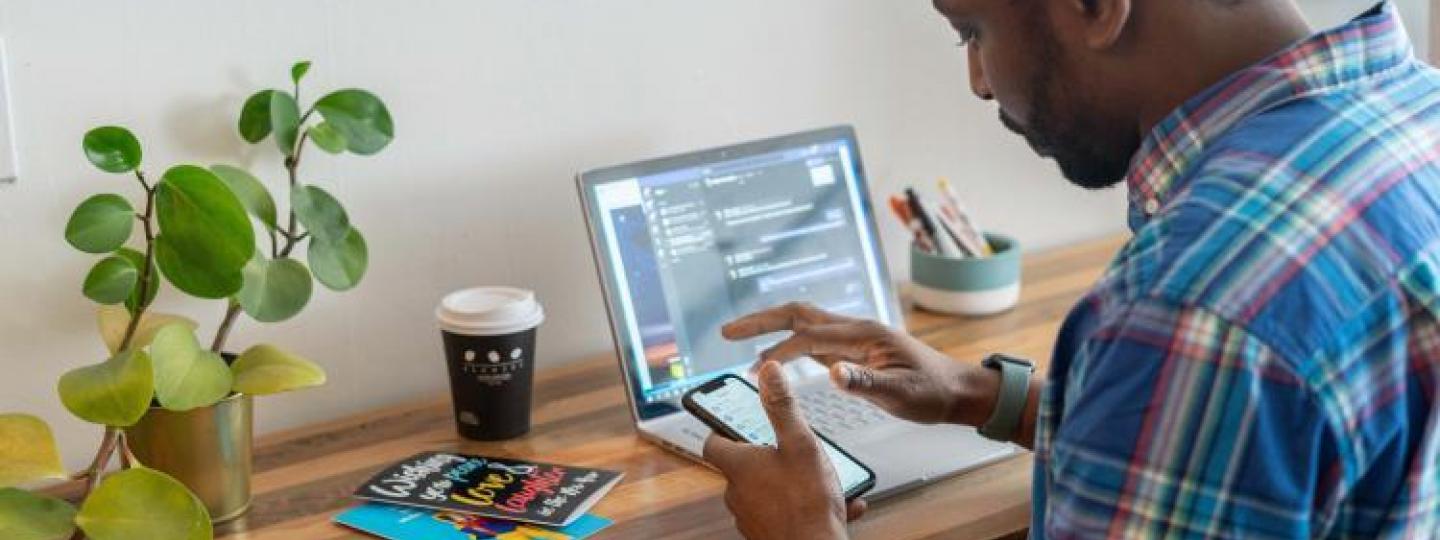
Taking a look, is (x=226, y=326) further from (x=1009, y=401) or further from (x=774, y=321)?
(x=1009, y=401)

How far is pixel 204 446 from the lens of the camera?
1292 mm

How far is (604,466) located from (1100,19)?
2.10ft

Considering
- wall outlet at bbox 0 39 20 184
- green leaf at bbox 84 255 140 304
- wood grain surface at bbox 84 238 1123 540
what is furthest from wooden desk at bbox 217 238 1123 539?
wall outlet at bbox 0 39 20 184

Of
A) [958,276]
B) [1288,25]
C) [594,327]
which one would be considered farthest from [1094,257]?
[1288,25]

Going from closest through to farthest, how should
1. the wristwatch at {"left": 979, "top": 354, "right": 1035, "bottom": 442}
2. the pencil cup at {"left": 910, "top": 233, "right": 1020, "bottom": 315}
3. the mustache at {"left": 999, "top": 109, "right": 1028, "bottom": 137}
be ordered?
the mustache at {"left": 999, "top": 109, "right": 1028, "bottom": 137}
the wristwatch at {"left": 979, "top": 354, "right": 1035, "bottom": 442}
the pencil cup at {"left": 910, "top": 233, "right": 1020, "bottom": 315}

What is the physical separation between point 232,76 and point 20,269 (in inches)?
9.4

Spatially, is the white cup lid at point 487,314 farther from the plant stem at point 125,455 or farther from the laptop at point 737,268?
the plant stem at point 125,455

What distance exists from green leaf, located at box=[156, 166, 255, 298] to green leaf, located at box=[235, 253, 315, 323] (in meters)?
0.11

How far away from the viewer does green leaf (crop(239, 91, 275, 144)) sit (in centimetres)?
143

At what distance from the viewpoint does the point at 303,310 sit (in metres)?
1.53

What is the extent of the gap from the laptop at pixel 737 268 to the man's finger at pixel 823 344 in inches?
2.4

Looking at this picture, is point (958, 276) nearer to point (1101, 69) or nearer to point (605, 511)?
point (605, 511)

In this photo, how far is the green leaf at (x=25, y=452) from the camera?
1147 millimetres

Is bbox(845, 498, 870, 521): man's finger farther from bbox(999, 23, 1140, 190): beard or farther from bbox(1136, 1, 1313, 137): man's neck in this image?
bbox(1136, 1, 1313, 137): man's neck
